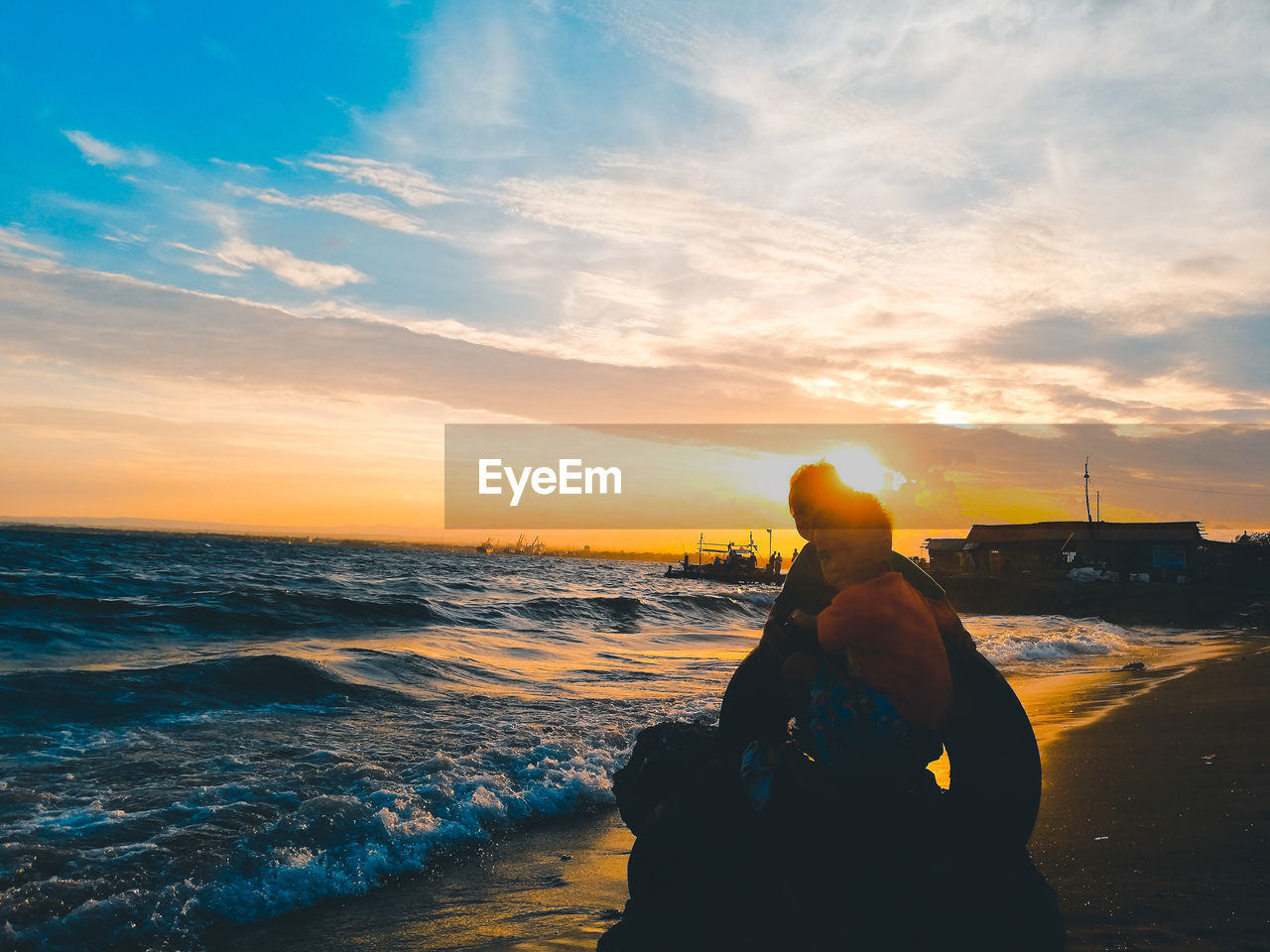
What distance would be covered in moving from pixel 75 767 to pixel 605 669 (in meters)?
8.58

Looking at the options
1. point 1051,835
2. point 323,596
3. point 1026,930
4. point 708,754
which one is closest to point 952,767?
point 1026,930

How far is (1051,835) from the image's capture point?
14.5 ft

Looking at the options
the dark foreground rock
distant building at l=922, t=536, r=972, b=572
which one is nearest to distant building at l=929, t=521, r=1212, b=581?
distant building at l=922, t=536, r=972, b=572

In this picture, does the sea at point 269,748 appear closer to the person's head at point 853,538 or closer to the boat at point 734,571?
the person's head at point 853,538

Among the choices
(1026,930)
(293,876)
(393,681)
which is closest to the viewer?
(1026,930)

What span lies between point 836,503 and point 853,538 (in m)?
0.13

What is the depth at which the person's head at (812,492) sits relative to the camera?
2.75 m

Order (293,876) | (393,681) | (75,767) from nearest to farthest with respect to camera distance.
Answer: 1. (293,876)
2. (75,767)
3. (393,681)

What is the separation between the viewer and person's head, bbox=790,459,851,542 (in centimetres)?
275

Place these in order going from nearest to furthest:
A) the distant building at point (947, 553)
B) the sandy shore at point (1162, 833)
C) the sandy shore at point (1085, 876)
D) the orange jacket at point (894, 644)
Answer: the orange jacket at point (894, 644), the sandy shore at point (1162, 833), the sandy shore at point (1085, 876), the distant building at point (947, 553)

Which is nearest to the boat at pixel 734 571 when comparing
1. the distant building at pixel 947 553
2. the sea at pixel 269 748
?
the distant building at pixel 947 553

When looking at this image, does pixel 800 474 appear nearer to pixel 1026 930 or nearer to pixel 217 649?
pixel 1026 930

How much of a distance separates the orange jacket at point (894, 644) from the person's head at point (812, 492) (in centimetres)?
34

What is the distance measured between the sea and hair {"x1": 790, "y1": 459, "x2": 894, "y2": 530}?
3357 mm
